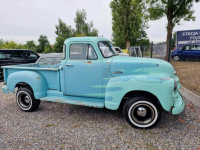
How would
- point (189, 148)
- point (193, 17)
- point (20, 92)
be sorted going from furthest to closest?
point (193, 17)
point (20, 92)
point (189, 148)

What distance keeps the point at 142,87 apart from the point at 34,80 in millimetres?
2794

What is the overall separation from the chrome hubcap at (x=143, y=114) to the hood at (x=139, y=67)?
2.43 feet

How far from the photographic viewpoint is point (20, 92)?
4.36 meters

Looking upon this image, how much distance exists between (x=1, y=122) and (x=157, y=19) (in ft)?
49.0

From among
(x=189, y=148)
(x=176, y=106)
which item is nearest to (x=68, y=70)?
(x=176, y=106)

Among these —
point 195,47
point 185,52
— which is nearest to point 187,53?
point 185,52

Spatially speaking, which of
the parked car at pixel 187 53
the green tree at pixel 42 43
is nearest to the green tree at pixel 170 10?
the parked car at pixel 187 53

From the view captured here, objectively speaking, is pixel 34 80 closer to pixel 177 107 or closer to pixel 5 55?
pixel 177 107

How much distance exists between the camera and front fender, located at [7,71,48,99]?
4.07 metres

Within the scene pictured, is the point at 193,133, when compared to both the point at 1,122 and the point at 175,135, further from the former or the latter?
the point at 1,122

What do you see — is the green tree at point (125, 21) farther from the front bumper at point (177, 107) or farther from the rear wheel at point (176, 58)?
the front bumper at point (177, 107)

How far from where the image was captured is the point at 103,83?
3.60 m

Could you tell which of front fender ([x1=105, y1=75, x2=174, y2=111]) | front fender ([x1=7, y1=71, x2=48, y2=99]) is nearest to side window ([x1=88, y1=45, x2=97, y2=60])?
front fender ([x1=105, y1=75, x2=174, y2=111])

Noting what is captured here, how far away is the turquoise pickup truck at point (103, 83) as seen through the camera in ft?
10.2
